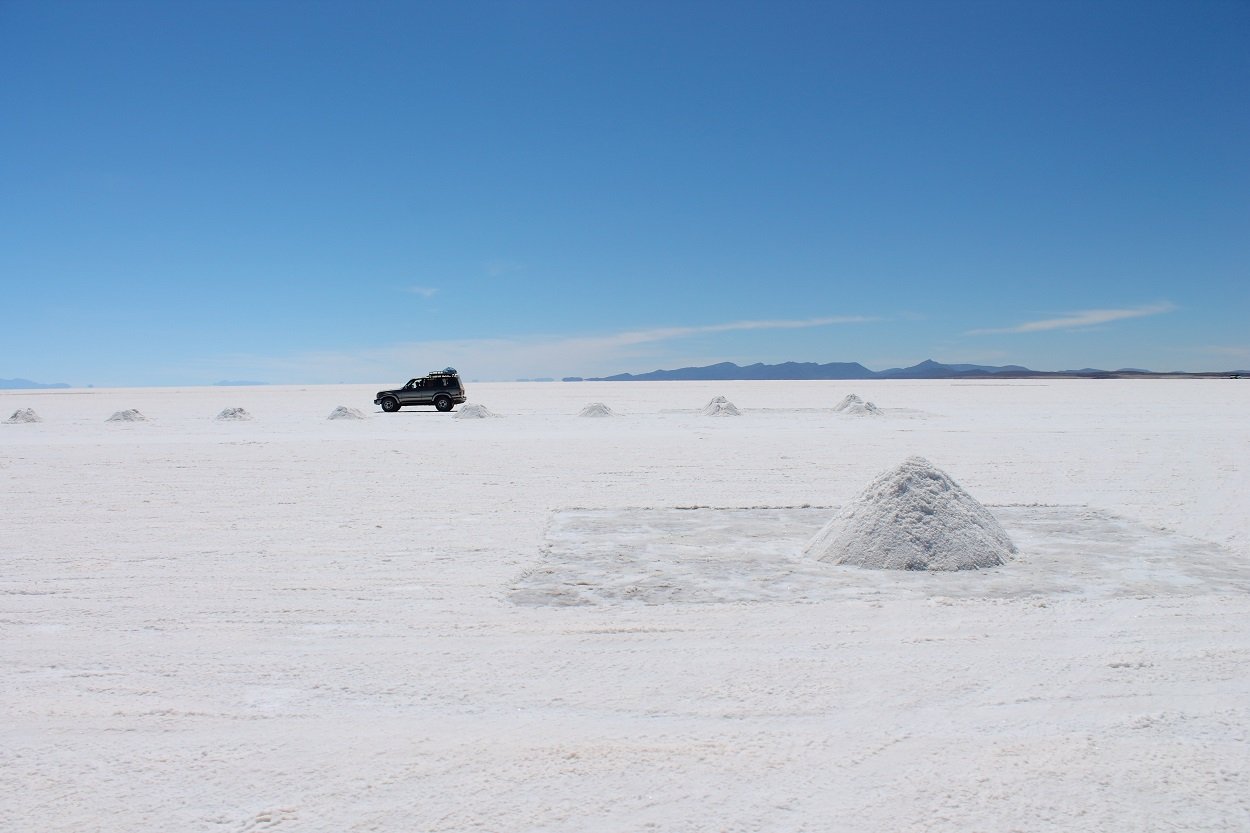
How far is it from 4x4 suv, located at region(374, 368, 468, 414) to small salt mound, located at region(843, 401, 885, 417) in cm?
1696

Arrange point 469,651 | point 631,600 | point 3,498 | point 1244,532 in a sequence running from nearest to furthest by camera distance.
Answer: point 469,651
point 631,600
point 1244,532
point 3,498

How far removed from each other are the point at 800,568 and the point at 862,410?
24.8 meters

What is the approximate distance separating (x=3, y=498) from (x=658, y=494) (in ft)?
31.6

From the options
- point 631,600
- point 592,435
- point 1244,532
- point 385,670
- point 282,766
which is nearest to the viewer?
point 282,766

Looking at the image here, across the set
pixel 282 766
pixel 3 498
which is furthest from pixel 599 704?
pixel 3 498

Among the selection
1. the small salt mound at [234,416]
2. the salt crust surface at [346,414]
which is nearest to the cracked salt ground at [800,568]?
the salt crust surface at [346,414]

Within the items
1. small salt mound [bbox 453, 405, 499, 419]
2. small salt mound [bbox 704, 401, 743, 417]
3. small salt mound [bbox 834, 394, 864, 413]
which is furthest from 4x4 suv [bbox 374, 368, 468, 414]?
small salt mound [bbox 834, 394, 864, 413]

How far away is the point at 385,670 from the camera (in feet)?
15.5

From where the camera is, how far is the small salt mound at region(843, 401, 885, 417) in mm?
30078

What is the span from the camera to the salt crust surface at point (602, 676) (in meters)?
3.29

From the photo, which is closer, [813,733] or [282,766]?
[282,766]

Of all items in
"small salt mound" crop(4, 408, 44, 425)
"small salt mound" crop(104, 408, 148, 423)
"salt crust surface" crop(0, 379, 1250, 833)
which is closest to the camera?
"salt crust surface" crop(0, 379, 1250, 833)

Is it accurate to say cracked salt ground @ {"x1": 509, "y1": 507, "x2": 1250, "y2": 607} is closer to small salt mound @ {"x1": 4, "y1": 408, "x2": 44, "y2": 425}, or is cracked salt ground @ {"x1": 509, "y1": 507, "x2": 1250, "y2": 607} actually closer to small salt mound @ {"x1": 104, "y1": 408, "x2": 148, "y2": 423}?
small salt mound @ {"x1": 104, "y1": 408, "x2": 148, "y2": 423}

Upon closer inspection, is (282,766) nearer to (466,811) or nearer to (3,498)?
(466,811)
